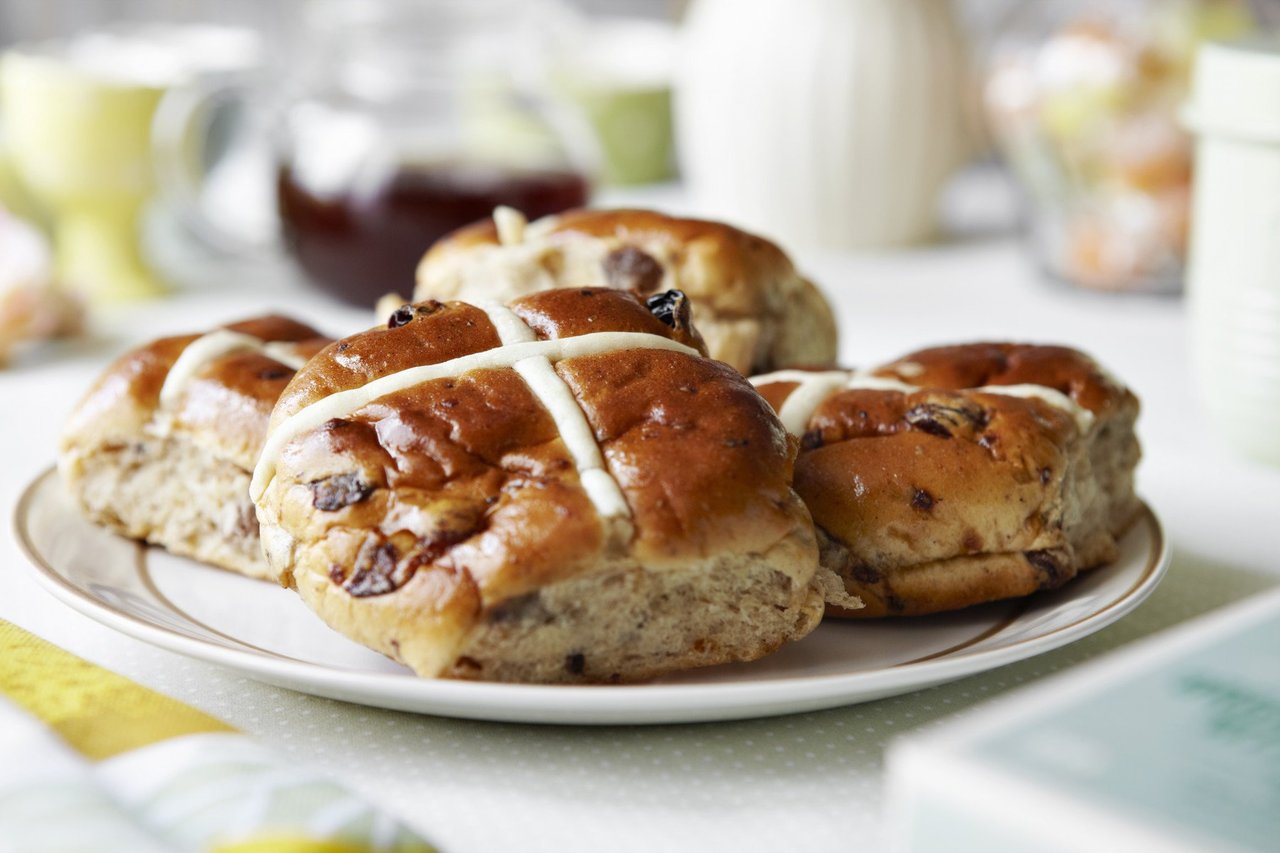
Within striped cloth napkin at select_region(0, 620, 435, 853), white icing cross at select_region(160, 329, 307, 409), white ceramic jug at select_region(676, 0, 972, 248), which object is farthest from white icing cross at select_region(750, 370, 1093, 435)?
white ceramic jug at select_region(676, 0, 972, 248)

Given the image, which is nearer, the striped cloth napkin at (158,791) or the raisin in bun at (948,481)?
the striped cloth napkin at (158,791)

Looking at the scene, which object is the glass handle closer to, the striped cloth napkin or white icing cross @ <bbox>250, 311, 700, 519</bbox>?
white icing cross @ <bbox>250, 311, 700, 519</bbox>

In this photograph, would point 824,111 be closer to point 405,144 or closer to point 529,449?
point 405,144

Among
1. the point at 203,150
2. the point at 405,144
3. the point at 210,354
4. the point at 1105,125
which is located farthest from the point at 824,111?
the point at 210,354

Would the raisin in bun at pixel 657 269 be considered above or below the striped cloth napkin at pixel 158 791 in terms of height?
above

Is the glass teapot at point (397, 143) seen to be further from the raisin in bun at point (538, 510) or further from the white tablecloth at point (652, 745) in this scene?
the raisin in bun at point (538, 510)

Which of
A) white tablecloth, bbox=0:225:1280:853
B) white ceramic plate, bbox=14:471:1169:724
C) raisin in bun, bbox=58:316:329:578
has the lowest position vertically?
white tablecloth, bbox=0:225:1280:853

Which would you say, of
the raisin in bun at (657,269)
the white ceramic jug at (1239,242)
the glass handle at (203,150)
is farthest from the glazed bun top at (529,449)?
the glass handle at (203,150)
